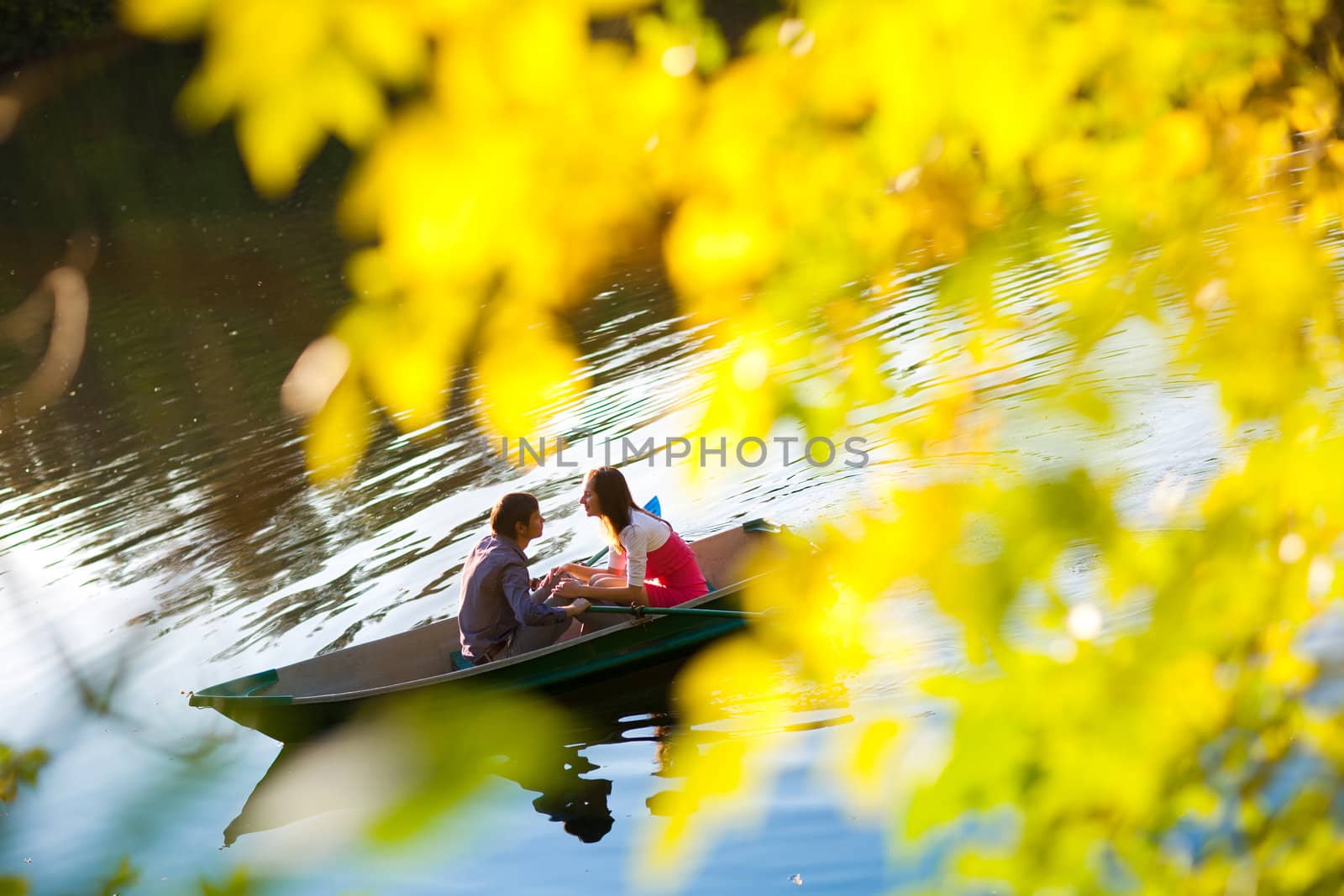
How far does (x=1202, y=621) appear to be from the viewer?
5.19 feet

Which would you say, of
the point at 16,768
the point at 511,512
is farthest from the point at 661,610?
the point at 16,768

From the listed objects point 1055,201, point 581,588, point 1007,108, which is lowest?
point 581,588

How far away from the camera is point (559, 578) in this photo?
23.4 feet

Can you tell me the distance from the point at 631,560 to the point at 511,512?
2.45 ft

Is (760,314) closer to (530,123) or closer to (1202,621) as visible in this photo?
(530,123)

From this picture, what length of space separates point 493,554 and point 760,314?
500 cm

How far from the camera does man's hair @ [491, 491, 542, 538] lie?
6562mm

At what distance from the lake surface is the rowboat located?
0.28 m

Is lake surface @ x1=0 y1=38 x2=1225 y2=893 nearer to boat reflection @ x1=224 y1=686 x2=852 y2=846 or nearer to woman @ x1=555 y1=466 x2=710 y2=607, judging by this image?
boat reflection @ x1=224 y1=686 x2=852 y2=846

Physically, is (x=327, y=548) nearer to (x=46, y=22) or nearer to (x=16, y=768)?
(x=46, y=22)

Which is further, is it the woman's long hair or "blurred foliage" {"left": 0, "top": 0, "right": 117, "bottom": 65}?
the woman's long hair

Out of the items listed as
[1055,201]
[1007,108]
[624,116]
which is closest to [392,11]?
[624,116]

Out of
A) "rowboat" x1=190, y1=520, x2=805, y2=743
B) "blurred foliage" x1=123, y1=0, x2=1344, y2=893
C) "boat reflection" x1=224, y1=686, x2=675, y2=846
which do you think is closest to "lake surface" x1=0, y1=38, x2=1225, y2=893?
"boat reflection" x1=224, y1=686, x2=675, y2=846

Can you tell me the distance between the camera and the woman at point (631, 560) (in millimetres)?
6695
